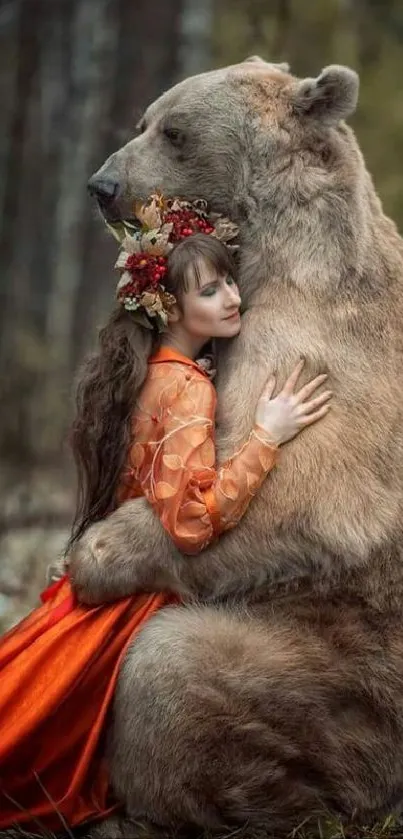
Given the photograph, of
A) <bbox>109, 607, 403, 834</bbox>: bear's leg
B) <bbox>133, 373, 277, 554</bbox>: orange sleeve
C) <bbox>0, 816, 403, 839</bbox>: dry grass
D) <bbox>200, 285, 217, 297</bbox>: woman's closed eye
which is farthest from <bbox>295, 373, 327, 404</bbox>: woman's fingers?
<bbox>0, 816, 403, 839</bbox>: dry grass

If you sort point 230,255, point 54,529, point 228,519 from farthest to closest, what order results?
point 54,529
point 230,255
point 228,519

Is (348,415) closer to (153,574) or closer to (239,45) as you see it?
(153,574)

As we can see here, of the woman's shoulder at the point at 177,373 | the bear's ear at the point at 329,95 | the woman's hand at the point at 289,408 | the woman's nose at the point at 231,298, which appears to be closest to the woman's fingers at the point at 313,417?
the woman's hand at the point at 289,408

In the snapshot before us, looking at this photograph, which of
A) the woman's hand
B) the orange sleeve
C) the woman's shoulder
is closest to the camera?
the orange sleeve

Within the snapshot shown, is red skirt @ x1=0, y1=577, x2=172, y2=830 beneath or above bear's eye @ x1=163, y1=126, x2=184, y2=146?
beneath

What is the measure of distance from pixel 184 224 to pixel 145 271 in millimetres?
215

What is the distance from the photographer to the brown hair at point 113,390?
15.1 ft

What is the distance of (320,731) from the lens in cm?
453

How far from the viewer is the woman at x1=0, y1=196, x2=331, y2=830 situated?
441 centimetres

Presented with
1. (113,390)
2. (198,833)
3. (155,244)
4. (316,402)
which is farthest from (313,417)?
(198,833)

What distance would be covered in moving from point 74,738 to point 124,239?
1732mm

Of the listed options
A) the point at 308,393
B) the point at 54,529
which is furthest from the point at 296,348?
the point at 54,529

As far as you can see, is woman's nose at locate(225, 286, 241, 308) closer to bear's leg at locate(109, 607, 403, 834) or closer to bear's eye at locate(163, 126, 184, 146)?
bear's eye at locate(163, 126, 184, 146)

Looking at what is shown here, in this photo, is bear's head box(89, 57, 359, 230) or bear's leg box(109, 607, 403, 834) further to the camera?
bear's head box(89, 57, 359, 230)
